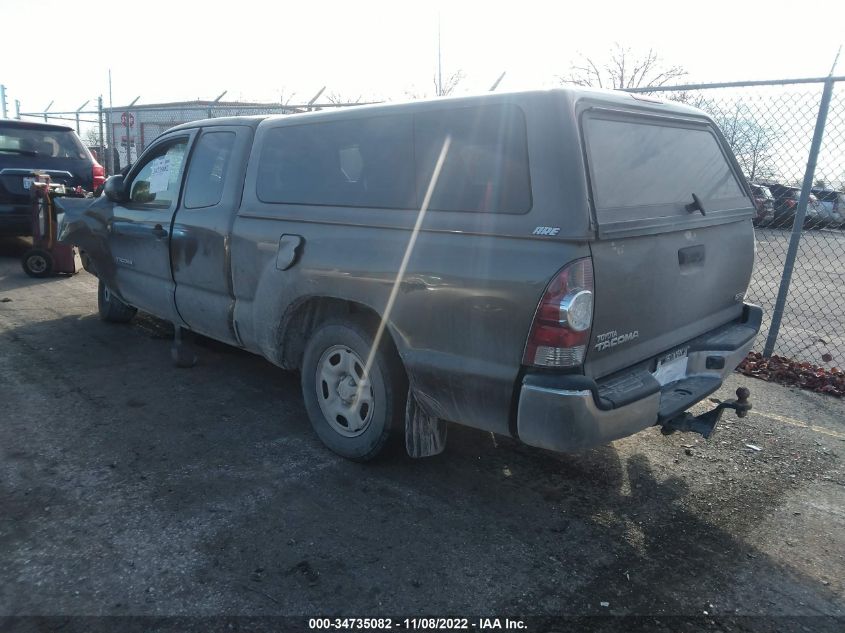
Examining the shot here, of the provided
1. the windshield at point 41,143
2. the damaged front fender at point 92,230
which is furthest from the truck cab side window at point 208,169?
the windshield at point 41,143

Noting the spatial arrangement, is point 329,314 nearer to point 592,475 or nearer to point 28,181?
point 592,475

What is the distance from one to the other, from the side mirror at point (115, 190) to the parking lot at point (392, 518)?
1.79m

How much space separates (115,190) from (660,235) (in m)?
4.67

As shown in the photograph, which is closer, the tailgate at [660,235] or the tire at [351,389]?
the tailgate at [660,235]

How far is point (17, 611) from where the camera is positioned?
2.57 meters

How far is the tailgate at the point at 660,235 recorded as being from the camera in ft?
9.59

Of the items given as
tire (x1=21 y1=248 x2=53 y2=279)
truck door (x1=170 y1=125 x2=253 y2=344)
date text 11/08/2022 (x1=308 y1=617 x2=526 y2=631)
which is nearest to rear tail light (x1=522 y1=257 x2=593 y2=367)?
date text 11/08/2022 (x1=308 y1=617 x2=526 y2=631)

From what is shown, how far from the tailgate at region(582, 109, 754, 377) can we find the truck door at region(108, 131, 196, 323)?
337 centimetres

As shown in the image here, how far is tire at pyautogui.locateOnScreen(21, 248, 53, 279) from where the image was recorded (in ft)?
28.6

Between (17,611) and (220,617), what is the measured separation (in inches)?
31.7

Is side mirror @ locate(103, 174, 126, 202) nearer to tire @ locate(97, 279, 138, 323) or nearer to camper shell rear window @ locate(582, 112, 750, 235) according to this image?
tire @ locate(97, 279, 138, 323)

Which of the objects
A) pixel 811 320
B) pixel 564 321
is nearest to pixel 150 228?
pixel 564 321

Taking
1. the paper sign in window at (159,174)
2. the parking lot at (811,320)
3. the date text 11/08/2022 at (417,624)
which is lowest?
the date text 11/08/2022 at (417,624)

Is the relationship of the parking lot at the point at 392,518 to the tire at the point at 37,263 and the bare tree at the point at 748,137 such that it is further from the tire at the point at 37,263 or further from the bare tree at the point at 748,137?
the tire at the point at 37,263
